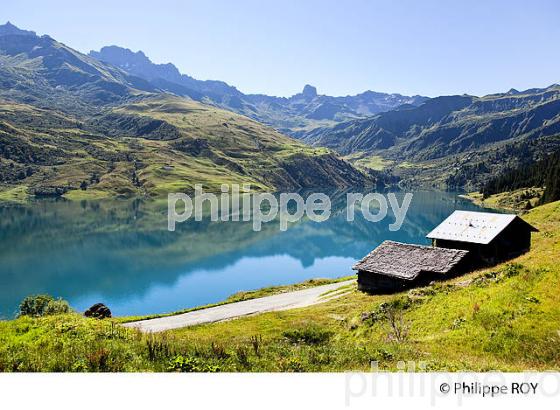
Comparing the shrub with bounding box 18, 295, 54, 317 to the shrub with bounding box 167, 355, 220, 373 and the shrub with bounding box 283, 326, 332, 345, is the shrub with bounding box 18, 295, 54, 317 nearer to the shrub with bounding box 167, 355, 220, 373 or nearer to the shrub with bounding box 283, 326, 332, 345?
the shrub with bounding box 283, 326, 332, 345

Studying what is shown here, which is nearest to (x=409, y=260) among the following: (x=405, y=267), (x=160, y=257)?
(x=405, y=267)

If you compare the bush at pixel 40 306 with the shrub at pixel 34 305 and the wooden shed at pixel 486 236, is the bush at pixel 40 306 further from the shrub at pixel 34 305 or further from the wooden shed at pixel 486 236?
the wooden shed at pixel 486 236

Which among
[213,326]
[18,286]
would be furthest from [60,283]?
[213,326]

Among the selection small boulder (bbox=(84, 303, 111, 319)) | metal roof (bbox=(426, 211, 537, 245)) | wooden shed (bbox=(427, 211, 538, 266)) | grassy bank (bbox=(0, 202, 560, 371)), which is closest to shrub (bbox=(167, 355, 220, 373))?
grassy bank (bbox=(0, 202, 560, 371))

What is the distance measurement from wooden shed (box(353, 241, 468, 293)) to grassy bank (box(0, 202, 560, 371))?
36.8ft

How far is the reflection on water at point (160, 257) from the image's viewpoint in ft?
306

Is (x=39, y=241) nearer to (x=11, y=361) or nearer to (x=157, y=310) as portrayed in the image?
(x=157, y=310)

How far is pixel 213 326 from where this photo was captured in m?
43.3

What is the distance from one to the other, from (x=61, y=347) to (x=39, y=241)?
5812 inches

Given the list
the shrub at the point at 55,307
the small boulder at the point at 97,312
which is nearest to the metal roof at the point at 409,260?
the small boulder at the point at 97,312

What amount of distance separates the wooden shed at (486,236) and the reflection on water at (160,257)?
48.9 meters

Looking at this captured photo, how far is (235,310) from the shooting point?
5431 cm

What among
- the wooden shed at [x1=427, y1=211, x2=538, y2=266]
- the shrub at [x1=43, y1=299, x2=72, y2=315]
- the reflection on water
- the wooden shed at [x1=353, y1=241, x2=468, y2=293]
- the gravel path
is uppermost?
the wooden shed at [x1=427, y1=211, x2=538, y2=266]

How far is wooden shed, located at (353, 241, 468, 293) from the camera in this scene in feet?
162
